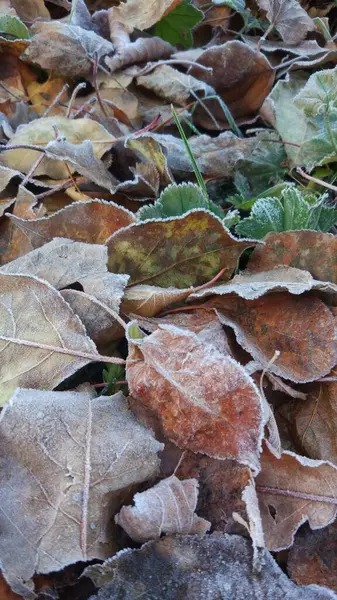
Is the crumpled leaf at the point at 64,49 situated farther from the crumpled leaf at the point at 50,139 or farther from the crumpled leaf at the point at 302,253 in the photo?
the crumpled leaf at the point at 302,253

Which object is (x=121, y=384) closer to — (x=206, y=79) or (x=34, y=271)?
(x=34, y=271)

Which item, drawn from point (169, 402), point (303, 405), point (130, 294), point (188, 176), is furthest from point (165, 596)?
point (188, 176)

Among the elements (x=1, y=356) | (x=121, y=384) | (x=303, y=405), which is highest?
(x=1, y=356)

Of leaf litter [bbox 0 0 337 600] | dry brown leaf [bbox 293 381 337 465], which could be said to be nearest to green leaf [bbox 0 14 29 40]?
leaf litter [bbox 0 0 337 600]

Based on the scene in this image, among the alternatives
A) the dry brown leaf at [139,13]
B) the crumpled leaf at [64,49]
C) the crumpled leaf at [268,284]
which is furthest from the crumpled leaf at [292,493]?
the dry brown leaf at [139,13]

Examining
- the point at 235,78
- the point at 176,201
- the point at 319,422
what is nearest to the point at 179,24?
the point at 235,78

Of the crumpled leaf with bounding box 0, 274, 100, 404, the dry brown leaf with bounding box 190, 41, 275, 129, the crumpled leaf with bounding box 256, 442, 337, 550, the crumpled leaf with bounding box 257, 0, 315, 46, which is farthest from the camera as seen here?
the crumpled leaf with bounding box 257, 0, 315, 46

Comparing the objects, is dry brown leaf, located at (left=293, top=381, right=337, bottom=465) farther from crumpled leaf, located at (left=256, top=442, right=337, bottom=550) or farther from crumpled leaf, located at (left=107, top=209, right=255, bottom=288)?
crumpled leaf, located at (left=107, top=209, right=255, bottom=288)
